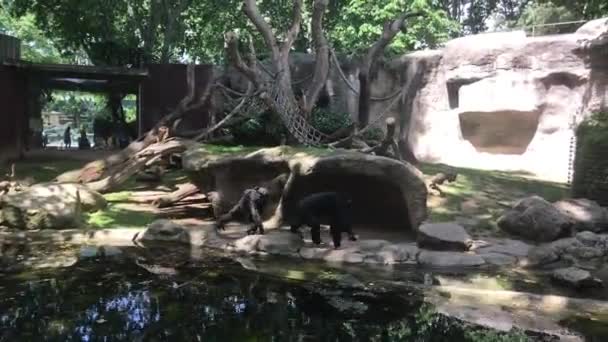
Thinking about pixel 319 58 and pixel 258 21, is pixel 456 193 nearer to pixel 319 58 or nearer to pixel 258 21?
pixel 319 58

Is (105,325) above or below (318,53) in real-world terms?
below

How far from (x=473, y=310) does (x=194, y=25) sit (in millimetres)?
18159

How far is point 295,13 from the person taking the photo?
13961mm

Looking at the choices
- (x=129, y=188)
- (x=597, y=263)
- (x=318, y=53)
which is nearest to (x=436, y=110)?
(x=318, y=53)

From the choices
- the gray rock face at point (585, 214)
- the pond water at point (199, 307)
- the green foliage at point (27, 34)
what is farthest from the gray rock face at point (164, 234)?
the green foliage at point (27, 34)

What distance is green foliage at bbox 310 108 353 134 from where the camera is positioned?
14059 mm

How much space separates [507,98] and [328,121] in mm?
4643

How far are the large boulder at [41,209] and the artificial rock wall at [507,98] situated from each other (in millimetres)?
8841

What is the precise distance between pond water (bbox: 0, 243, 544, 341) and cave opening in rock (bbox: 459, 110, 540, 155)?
33.5 feet

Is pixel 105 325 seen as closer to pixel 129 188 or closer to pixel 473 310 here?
pixel 473 310

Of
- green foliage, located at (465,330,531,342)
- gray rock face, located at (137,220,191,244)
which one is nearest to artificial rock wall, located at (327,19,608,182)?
gray rock face, located at (137,220,191,244)

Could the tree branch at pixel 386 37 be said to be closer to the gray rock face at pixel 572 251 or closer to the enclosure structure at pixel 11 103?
the gray rock face at pixel 572 251

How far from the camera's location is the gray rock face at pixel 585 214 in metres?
8.79

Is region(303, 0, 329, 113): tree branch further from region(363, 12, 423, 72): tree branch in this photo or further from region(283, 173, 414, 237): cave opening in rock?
region(283, 173, 414, 237): cave opening in rock
